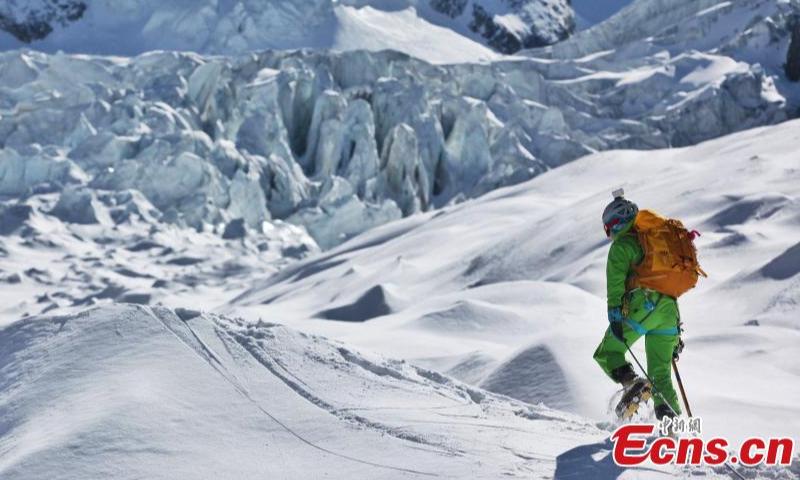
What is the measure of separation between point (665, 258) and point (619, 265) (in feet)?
0.63

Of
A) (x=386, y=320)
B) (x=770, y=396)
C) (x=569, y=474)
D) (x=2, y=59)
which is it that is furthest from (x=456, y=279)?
(x=2, y=59)

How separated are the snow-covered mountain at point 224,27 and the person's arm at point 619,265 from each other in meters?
46.0

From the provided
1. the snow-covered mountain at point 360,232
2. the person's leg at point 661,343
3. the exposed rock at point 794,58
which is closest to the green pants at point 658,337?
the person's leg at point 661,343

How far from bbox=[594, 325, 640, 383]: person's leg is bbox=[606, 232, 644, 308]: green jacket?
0.54 feet

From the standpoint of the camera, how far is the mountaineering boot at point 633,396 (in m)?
3.86

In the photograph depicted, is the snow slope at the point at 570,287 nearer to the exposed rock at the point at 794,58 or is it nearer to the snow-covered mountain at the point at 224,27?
the exposed rock at the point at 794,58

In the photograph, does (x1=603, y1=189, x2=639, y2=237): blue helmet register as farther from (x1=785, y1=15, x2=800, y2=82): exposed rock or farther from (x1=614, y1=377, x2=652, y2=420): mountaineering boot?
(x1=785, y1=15, x2=800, y2=82): exposed rock

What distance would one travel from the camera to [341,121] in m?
30.7

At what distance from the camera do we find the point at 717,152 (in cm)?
1507

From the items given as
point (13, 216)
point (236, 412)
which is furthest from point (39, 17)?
point (236, 412)

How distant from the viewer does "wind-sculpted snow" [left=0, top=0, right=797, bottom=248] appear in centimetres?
2655

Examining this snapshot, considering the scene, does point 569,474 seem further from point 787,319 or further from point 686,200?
point 686,200

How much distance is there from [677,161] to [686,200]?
466 cm

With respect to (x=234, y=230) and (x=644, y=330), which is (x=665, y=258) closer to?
(x=644, y=330)
